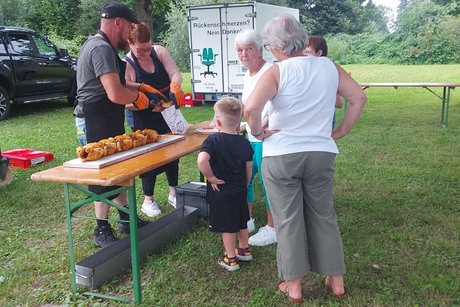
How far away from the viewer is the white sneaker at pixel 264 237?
374cm

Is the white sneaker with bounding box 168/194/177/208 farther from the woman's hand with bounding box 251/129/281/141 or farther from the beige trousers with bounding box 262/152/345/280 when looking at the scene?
the woman's hand with bounding box 251/129/281/141

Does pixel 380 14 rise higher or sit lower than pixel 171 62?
higher

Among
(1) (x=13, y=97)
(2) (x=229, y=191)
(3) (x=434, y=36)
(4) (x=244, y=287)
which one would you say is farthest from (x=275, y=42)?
(3) (x=434, y=36)

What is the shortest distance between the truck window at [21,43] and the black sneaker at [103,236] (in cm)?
845

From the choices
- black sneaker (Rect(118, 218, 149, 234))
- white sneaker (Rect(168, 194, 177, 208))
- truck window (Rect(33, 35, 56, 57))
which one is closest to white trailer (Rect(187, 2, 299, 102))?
truck window (Rect(33, 35, 56, 57))

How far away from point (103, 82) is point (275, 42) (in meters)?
1.20

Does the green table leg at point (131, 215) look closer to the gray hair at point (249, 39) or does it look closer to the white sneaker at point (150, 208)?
the gray hair at point (249, 39)

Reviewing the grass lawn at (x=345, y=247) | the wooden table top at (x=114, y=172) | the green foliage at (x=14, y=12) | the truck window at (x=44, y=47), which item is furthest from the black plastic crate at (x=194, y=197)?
the green foliage at (x=14, y=12)

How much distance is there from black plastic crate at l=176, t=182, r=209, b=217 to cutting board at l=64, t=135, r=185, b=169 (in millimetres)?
719

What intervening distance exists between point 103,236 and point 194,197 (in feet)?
3.09

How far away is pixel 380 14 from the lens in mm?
72062

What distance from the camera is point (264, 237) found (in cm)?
376

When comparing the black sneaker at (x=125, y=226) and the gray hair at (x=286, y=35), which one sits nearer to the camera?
the gray hair at (x=286, y=35)

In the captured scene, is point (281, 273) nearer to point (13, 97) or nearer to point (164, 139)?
point (164, 139)
